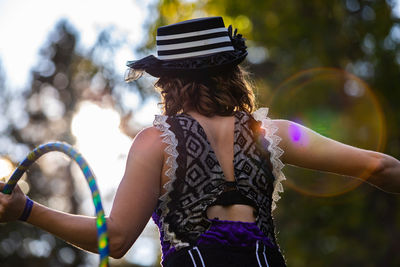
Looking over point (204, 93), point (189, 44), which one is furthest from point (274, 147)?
point (189, 44)

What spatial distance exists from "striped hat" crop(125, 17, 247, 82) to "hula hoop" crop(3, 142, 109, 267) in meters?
0.55

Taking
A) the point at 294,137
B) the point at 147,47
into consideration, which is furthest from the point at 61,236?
the point at 147,47

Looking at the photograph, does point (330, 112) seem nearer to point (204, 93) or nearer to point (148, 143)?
point (204, 93)

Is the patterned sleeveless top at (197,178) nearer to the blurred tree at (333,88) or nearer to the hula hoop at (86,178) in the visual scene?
the hula hoop at (86,178)

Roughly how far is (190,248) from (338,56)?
1273 centimetres

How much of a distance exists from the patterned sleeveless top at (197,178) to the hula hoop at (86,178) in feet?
0.93

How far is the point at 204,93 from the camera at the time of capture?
2.62 meters

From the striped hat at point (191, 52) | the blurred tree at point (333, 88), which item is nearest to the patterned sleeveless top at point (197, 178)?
the striped hat at point (191, 52)

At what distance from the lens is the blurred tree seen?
45.0 feet

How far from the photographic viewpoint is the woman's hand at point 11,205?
7.64 ft

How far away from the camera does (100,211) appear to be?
96.0 inches

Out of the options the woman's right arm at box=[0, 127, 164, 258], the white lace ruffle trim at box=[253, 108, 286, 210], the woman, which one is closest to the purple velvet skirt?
the woman

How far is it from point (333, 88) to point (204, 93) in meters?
12.8

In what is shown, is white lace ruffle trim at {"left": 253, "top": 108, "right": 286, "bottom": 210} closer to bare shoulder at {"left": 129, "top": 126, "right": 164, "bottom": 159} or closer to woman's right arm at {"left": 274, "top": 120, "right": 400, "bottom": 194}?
woman's right arm at {"left": 274, "top": 120, "right": 400, "bottom": 194}
